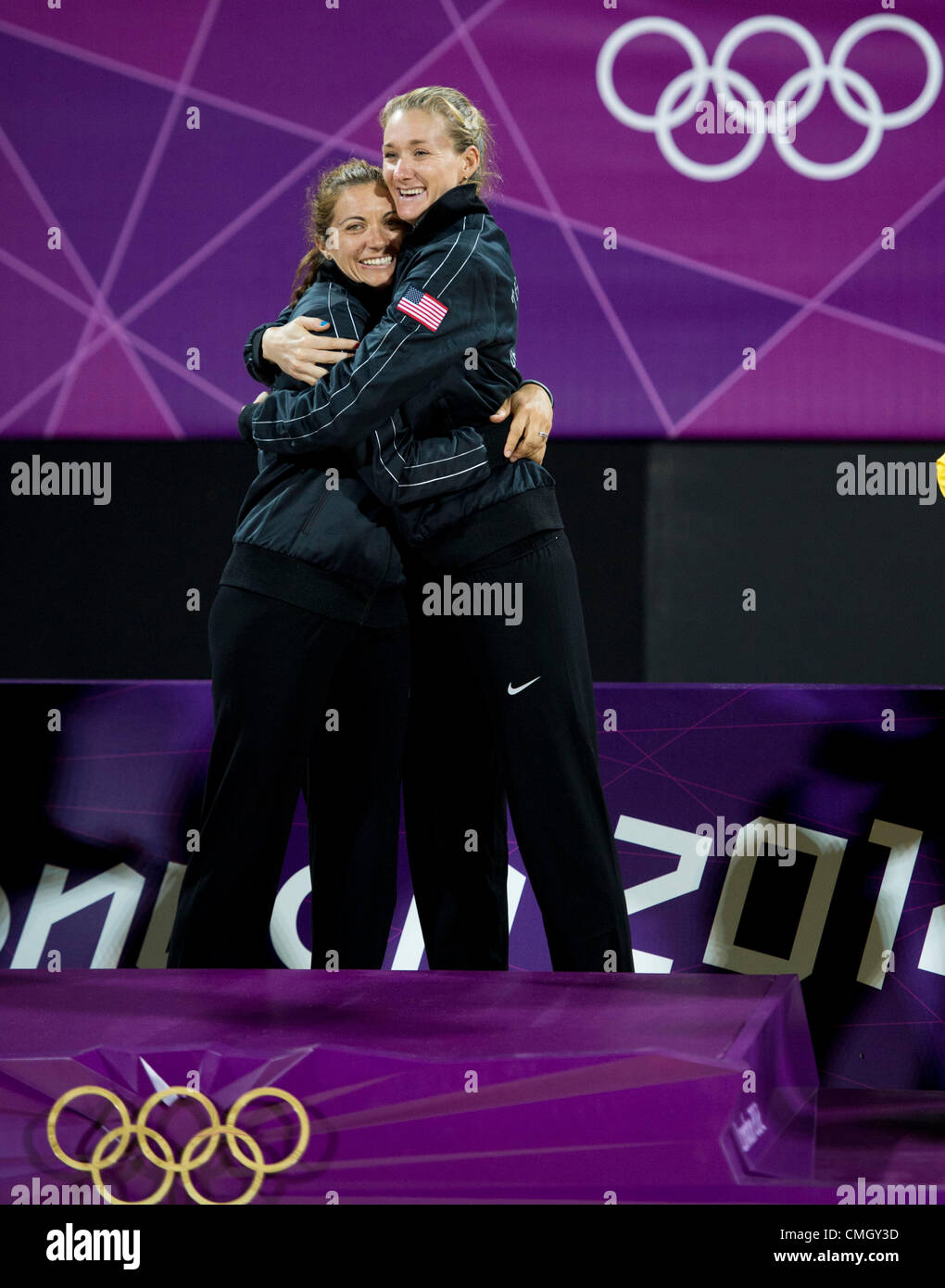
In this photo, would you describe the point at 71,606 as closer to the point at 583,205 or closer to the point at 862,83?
the point at 583,205

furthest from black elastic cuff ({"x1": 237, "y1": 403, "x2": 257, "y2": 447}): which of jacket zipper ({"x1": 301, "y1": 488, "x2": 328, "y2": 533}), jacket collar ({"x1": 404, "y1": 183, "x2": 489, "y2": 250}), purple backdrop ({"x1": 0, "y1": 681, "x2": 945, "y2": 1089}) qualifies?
purple backdrop ({"x1": 0, "y1": 681, "x2": 945, "y2": 1089})

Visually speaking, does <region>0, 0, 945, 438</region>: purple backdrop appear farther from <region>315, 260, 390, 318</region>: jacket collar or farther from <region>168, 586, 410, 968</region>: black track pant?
<region>168, 586, 410, 968</region>: black track pant

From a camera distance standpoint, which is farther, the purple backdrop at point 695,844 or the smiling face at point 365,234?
the purple backdrop at point 695,844

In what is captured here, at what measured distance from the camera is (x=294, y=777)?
2408mm

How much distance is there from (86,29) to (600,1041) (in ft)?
9.52

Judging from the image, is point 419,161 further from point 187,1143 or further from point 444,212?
point 187,1143

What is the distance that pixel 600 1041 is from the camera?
1578 millimetres

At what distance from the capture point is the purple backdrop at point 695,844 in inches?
109

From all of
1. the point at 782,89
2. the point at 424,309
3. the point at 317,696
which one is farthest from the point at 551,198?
the point at 317,696

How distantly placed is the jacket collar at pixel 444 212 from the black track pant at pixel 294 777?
0.62 m

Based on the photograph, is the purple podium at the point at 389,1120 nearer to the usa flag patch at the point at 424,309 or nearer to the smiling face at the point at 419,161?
the usa flag patch at the point at 424,309

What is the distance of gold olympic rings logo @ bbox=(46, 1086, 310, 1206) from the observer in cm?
145

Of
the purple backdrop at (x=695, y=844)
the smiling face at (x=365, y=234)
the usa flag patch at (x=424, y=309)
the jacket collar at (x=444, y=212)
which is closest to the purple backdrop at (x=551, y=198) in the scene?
the purple backdrop at (x=695, y=844)

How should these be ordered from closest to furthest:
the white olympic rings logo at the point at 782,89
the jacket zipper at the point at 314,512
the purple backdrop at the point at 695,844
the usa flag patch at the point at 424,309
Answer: the usa flag patch at the point at 424,309
the jacket zipper at the point at 314,512
the purple backdrop at the point at 695,844
the white olympic rings logo at the point at 782,89
